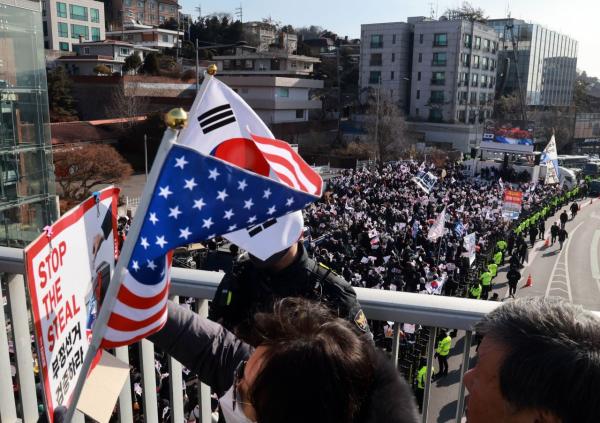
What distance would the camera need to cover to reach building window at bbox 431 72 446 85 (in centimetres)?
5300

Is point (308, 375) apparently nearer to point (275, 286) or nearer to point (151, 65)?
point (275, 286)

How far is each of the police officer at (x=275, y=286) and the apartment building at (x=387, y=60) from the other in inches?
2100

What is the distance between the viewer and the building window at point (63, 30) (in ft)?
172

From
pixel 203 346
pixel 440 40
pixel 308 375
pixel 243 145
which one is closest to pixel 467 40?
pixel 440 40

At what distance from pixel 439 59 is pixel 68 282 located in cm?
5533

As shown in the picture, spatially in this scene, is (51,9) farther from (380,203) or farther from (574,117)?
(574,117)

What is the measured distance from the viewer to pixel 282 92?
4541 centimetres

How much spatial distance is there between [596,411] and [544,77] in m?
80.9

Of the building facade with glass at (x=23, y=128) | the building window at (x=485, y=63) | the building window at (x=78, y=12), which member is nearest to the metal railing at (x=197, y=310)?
the building facade with glass at (x=23, y=128)

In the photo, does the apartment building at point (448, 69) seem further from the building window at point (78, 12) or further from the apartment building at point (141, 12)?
the apartment building at point (141, 12)

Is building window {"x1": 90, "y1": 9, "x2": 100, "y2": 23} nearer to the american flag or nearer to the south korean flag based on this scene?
the south korean flag

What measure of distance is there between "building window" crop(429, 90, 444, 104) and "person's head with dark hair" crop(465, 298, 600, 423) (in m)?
54.7

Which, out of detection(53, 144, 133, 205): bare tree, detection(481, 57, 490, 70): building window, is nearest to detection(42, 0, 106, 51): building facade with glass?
detection(53, 144, 133, 205): bare tree


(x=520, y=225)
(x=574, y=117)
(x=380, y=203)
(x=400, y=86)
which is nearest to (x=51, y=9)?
(x=400, y=86)
